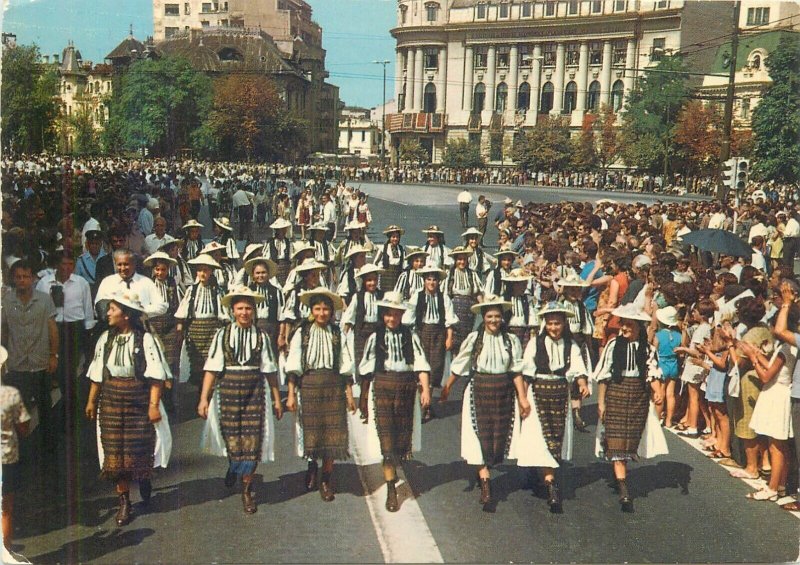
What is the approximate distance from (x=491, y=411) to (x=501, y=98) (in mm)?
59364

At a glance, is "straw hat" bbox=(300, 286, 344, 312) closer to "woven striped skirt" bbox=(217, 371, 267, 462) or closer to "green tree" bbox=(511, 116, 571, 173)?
"woven striped skirt" bbox=(217, 371, 267, 462)

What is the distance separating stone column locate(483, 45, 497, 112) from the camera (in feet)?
195

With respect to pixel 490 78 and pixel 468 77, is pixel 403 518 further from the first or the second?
pixel 468 77

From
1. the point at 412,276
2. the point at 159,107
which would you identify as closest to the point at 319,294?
the point at 412,276

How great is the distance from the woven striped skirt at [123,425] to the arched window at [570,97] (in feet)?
168

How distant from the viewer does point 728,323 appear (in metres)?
8.62

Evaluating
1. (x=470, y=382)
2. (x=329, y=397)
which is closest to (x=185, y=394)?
(x=329, y=397)

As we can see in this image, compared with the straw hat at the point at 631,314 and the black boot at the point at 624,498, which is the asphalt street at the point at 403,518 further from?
the straw hat at the point at 631,314

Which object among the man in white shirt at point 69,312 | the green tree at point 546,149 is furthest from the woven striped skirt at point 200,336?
the green tree at point 546,149

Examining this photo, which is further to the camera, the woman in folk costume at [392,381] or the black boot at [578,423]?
the black boot at [578,423]

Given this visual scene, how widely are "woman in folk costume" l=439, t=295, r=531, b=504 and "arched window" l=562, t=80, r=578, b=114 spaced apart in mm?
49993

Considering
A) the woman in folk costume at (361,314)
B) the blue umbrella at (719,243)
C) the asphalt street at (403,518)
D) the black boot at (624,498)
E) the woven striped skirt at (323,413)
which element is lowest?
the asphalt street at (403,518)

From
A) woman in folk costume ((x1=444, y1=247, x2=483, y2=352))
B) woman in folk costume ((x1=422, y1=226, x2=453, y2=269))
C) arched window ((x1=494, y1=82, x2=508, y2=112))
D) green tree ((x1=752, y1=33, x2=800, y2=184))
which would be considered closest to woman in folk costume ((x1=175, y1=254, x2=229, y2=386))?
woman in folk costume ((x1=444, y1=247, x2=483, y2=352))

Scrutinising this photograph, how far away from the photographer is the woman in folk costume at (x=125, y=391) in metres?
6.66
